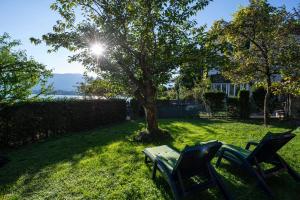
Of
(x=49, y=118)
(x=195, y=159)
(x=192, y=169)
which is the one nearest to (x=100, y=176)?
(x=192, y=169)

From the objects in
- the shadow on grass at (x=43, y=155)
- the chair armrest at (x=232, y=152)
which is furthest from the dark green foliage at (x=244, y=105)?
the chair armrest at (x=232, y=152)

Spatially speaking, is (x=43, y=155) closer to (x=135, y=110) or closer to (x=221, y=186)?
(x=221, y=186)

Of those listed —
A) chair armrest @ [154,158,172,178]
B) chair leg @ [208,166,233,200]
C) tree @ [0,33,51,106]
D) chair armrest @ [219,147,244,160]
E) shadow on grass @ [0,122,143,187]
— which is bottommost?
shadow on grass @ [0,122,143,187]

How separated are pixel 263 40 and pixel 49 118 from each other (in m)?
11.8

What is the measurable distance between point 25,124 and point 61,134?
7.61 feet

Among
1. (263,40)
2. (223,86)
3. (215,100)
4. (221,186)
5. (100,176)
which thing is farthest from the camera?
(223,86)

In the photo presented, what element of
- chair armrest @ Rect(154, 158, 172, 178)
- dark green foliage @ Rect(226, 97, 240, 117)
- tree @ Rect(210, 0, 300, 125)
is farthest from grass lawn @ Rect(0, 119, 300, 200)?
dark green foliage @ Rect(226, 97, 240, 117)

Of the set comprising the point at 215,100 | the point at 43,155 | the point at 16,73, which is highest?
the point at 16,73

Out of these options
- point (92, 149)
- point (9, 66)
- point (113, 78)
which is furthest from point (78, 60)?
point (9, 66)

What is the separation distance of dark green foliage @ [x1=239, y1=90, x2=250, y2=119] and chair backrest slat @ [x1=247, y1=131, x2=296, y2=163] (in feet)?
43.3

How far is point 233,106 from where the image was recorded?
60.3 feet

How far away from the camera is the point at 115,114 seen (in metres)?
17.4

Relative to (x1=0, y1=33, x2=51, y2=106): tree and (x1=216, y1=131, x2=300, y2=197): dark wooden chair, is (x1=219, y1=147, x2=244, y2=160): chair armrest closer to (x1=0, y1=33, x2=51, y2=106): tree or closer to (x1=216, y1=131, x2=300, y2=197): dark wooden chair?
(x1=216, y1=131, x2=300, y2=197): dark wooden chair

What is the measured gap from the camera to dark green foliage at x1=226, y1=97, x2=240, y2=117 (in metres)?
18.2
